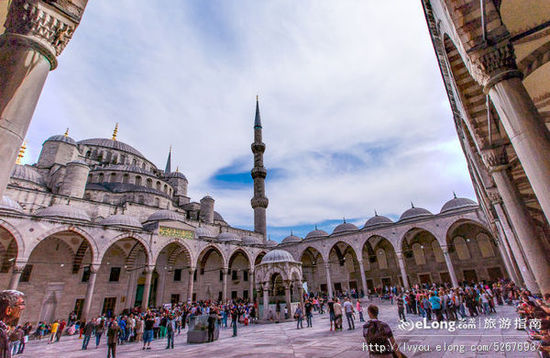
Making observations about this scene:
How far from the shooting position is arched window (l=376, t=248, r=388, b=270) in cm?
2489

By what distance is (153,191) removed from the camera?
81.0ft

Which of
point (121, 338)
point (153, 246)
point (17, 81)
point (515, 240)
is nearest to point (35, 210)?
point (153, 246)

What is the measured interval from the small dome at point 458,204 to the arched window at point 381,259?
6.99 metres

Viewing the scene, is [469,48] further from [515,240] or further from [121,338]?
[121,338]

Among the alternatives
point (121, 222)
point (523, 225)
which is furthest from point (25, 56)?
point (121, 222)

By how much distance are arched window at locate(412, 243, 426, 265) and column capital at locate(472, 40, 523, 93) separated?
78.2 ft

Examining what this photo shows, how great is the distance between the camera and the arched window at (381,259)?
81.7 ft

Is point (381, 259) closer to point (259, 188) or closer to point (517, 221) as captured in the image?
point (259, 188)

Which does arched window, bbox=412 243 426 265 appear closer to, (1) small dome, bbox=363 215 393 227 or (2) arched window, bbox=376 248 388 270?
(2) arched window, bbox=376 248 388 270

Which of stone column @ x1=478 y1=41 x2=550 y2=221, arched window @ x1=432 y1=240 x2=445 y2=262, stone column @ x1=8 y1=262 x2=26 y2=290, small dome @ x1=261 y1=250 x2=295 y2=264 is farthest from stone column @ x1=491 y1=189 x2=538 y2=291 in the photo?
stone column @ x1=8 y1=262 x2=26 y2=290

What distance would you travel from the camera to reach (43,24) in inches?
115

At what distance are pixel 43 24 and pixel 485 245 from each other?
2805 centimetres

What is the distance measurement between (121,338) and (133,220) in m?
9.87

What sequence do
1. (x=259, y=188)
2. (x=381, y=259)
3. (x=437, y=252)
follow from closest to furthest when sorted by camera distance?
(x=437, y=252)
(x=381, y=259)
(x=259, y=188)
